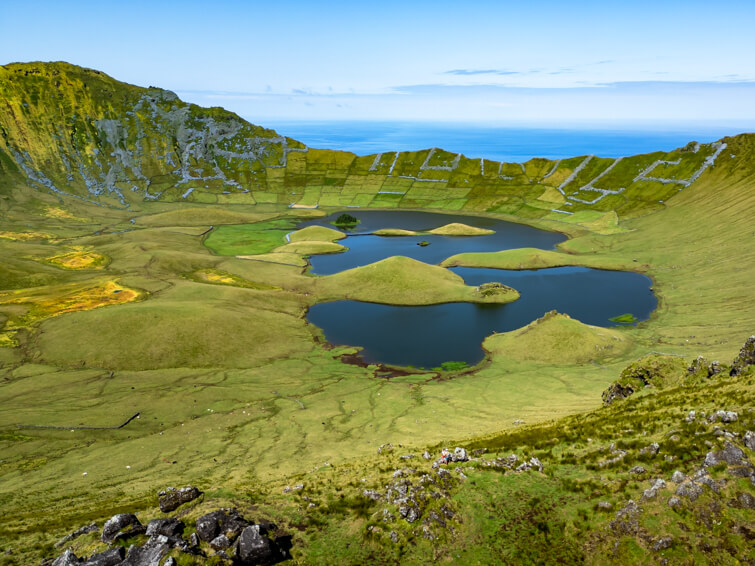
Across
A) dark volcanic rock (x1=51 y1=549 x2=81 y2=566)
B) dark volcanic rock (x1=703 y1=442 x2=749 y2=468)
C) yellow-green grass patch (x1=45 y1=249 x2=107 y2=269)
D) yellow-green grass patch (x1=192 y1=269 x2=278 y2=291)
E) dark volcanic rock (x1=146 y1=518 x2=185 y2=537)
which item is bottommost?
yellow-green grass patch (x1=45 y1=249 x2=107 y2=269)

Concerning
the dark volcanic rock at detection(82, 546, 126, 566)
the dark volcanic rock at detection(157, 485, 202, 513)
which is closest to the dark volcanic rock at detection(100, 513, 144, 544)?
the dark volcanic rock at detection(82, 546, 126, 566)

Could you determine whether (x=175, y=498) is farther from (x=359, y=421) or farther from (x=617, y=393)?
(x=617, y=393)

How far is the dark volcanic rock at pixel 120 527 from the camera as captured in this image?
88.1 feet

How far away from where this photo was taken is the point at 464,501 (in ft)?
100

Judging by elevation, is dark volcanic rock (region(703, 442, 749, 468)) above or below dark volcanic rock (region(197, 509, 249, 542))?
above

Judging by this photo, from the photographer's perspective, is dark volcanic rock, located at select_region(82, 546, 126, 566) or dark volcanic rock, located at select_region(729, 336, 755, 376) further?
dark volcanic rock, located at select_region(729, 336, 755, 376)

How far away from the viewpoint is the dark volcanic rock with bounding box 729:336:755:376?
40369 mm

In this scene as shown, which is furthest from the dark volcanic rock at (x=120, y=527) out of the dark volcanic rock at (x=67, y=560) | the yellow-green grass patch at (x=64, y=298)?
the yellow-green grass patch at (x=64, y=298)

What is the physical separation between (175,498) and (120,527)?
4493mm

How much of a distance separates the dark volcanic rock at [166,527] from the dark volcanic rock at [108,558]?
6.13ft

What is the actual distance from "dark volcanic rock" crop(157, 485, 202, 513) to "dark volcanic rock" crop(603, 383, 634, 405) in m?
46.1

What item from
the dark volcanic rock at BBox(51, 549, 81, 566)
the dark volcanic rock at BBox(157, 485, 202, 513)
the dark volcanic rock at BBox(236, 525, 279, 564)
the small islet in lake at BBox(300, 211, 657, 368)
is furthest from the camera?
the small islet in lake at BBox(300, 211, 657, 368)

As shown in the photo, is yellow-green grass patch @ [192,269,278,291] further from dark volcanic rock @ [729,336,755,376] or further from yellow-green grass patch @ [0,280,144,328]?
dark volcanic rock @ [729,336,755,376]

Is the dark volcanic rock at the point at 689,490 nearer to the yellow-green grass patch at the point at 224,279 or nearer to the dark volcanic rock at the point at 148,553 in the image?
the dark volcanic rock at the point at 148,553
